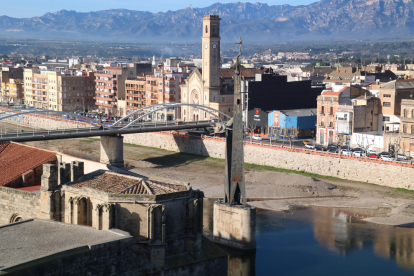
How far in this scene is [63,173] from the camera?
39469 millimetres

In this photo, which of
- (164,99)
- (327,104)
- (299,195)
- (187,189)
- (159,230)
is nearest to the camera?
(159,230)

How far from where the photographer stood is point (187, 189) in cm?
3803

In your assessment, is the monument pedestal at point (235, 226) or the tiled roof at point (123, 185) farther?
the monument pedestal at point (235, 226)

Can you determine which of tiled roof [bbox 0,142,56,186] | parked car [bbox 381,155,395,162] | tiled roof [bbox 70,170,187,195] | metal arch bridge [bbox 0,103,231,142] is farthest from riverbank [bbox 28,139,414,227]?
tiled roof [bbox 70,170,187,195]

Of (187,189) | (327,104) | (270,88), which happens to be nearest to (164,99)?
(270,88)

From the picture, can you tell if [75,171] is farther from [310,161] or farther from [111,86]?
[111,86]

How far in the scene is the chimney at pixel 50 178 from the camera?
1532 inches

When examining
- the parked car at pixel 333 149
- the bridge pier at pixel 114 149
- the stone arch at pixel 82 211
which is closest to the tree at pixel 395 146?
the parked car at pixel 333 149

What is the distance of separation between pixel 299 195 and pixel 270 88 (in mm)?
47606

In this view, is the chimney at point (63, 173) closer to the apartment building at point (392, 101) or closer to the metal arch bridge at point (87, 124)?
the metal arch bridge at point (87, 124)

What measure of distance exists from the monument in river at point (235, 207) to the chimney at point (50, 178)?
42.8 ft

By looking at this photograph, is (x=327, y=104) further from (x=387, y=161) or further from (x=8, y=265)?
(x=8, y=265)

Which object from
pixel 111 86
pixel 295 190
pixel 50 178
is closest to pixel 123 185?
pixel 50 178

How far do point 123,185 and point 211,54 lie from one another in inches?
2867
